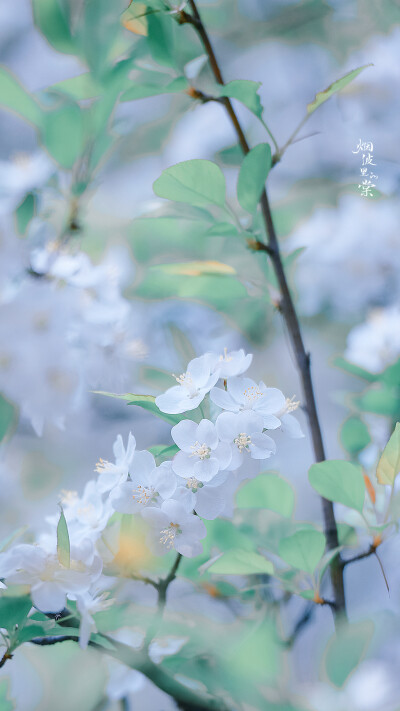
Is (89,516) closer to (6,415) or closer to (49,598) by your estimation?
(49,598)

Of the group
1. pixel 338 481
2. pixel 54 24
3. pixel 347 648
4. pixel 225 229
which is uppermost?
pixel 54 24

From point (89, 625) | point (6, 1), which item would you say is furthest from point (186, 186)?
point (6, 1)

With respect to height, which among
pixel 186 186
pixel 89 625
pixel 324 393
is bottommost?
pixel 324 393

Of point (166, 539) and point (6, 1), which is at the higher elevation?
point (6, 1)

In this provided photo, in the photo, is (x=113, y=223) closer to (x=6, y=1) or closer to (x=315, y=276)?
(x=315, y=276)

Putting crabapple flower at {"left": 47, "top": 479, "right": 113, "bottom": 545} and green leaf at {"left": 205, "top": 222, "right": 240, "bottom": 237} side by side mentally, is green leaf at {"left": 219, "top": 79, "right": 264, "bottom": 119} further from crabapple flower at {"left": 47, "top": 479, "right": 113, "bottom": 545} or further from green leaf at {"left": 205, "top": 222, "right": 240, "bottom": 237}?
crabapple flower at {"left": 47, "top": 479, "right": 113, "bottom": 545}

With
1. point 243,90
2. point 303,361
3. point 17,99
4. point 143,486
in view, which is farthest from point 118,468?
point 17,99

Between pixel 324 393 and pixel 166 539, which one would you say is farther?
pixel 324 393
